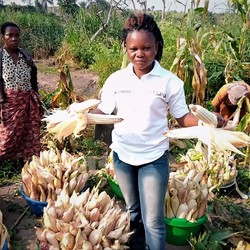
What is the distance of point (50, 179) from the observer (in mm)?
2613

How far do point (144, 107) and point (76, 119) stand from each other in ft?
1.18

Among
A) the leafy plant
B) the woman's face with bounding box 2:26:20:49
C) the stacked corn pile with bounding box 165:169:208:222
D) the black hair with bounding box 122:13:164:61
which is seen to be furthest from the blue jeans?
the woman's face with bounding box 2:26:20:49

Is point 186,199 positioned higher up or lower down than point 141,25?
lower down

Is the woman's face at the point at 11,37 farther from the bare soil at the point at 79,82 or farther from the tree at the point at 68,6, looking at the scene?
the tree at the point at 68,6

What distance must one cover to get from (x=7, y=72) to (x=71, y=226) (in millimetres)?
1979

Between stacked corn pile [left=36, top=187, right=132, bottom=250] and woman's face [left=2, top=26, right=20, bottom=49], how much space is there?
1868 millimetres

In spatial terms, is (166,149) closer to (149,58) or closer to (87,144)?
(149,58)

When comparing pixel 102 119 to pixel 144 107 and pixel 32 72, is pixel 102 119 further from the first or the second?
pixel 32 72

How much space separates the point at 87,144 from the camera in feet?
13.8

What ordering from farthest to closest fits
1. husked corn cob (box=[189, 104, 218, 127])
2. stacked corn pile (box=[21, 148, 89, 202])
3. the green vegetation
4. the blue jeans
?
the green vegetation → stacked corn pile (box=[21, 148, 89, 202]) → the blue jeans → husked corn cob (box=[189, 104, 218, 127])

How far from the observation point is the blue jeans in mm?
1819

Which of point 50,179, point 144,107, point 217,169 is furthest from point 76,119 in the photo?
point 217,169

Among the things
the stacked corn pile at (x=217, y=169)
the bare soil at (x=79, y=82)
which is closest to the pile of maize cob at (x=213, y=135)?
the stacked corn pile at (x=217, y=169)

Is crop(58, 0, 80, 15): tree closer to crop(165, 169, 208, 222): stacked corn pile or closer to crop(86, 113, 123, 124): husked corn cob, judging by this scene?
crop(165, 169, 208, 222): stacked corn pile
